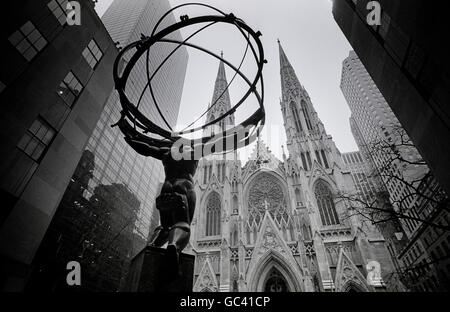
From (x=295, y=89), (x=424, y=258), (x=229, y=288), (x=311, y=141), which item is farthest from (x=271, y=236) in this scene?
(x=295, y=89)

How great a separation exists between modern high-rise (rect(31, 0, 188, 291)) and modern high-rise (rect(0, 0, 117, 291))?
3.72m

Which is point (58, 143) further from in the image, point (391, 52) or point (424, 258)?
point (424, 258)

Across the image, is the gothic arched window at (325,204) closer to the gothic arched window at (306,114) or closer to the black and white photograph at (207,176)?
the black and white photograph at (207,176)

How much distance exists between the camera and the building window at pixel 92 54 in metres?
13.4

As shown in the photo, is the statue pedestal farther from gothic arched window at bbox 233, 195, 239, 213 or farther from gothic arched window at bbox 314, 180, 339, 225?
gothic arched window at bbox 314, 180, 339, 225

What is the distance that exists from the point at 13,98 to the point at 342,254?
26.2m

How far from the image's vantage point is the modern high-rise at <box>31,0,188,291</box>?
2827 centimetres

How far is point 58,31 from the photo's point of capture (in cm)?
1115

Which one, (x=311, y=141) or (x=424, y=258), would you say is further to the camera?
(x=311, y=141)

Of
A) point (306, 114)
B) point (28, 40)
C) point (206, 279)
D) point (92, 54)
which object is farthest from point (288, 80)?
point (28, 40)

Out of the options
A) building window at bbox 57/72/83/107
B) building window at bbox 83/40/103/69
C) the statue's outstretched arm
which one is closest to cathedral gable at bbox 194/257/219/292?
building window at bbox 57/72/83/107

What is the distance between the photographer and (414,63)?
653 cm

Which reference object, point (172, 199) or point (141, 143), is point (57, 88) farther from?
point (172, 199)

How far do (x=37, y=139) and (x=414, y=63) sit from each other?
1476 cm
